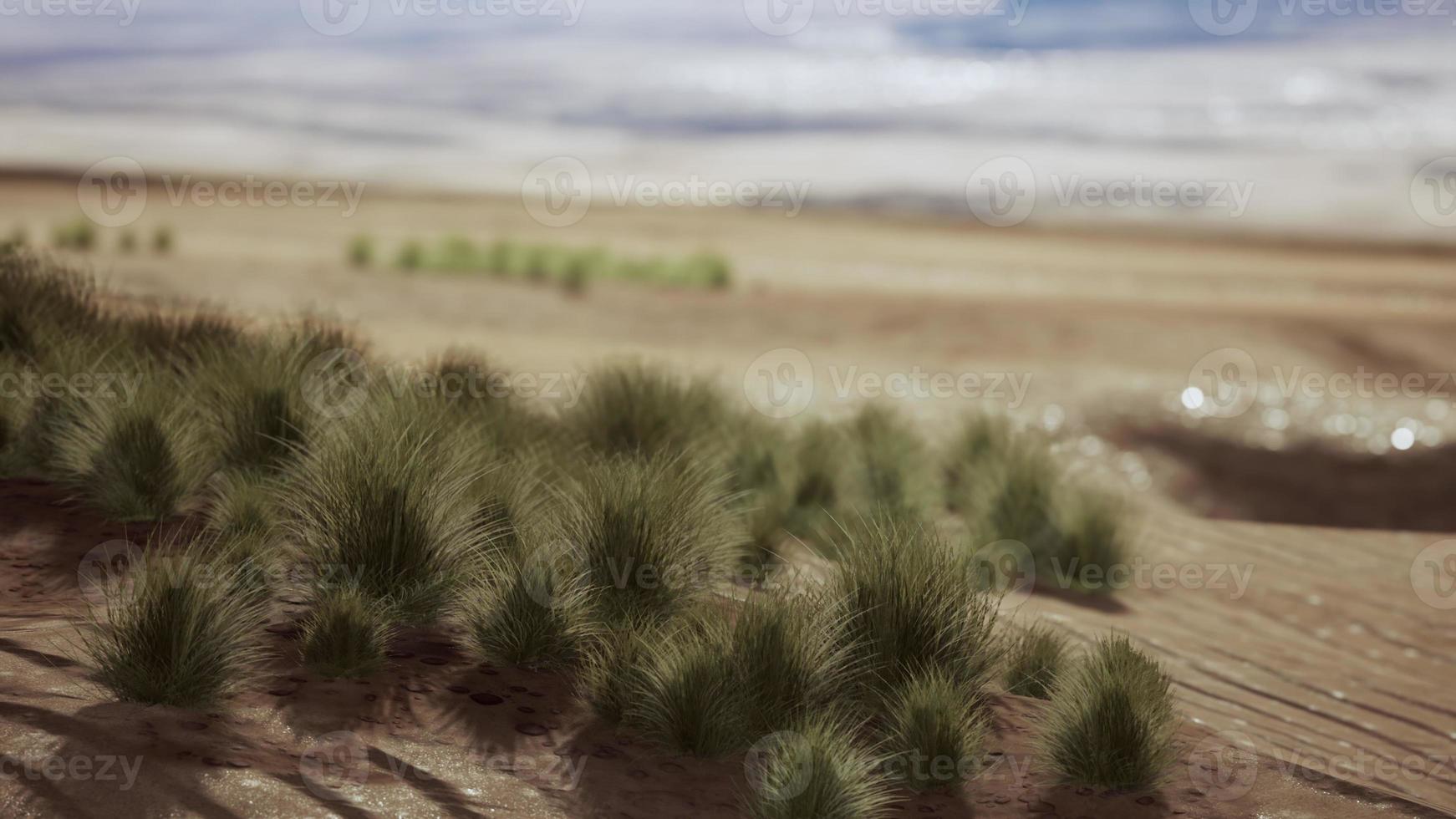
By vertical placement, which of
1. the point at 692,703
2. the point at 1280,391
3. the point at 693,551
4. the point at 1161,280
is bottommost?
the point at 692,703

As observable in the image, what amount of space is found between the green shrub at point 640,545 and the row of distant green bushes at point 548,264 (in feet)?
42.0

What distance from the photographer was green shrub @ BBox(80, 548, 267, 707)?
360 cm

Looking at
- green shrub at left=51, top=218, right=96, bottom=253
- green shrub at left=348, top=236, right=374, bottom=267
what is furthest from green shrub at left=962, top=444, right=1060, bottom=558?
green shrub at left=51, top=218, right=96, bottom=253

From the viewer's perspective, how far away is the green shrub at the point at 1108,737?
386 centimetres

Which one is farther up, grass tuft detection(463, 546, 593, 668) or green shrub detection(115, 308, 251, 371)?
green shrub detection(115, 308, 251, 371)

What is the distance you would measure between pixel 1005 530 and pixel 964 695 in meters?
3.03

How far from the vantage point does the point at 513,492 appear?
4.88 metres

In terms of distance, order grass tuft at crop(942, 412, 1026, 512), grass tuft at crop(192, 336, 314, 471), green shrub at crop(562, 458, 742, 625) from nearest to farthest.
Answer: green shrub at crop(562, 458, 742, 625), grass tuft at crop(192, 336, 314, 471), grass tuft at crop(942, 412, 1026, 512)

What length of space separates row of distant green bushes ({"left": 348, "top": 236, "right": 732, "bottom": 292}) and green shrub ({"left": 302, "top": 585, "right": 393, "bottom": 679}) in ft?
44.0

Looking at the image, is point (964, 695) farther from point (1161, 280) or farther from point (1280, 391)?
point (1161, 280)

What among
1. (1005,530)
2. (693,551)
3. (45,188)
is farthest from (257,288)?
(45,188)

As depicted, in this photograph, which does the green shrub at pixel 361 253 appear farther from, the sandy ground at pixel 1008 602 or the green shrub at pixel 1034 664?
the green shrub at pixel 1034 664

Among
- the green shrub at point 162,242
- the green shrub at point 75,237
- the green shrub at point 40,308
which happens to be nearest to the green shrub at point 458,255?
the green shrub at point 162,242

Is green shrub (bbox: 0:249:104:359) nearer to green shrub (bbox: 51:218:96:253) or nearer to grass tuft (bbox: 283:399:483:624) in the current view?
grass tuft (bbox: 283:399:483:624)
